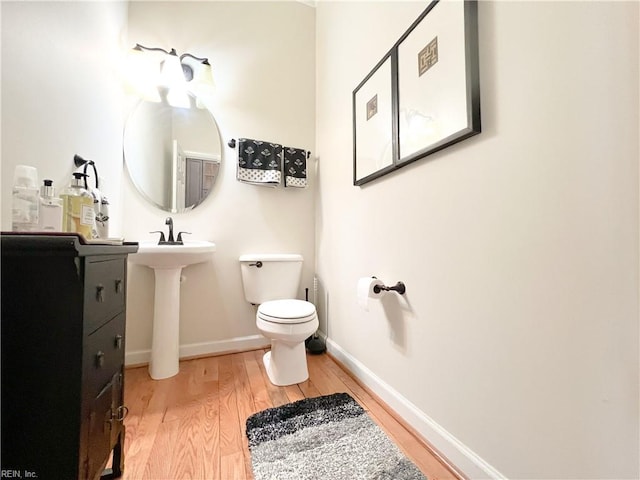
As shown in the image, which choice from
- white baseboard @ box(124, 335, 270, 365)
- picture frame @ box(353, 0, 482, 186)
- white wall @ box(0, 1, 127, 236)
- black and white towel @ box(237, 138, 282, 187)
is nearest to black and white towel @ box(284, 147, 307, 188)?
black and white towel @ box(237, 138, 282, 187)

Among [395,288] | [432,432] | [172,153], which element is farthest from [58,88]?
[432,432]

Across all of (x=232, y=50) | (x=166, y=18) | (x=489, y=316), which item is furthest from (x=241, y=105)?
(x=489, y=316)

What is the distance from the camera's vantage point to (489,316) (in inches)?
30.6

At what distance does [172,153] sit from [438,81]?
1.66m

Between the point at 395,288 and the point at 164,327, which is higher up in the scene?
the point at 395,288

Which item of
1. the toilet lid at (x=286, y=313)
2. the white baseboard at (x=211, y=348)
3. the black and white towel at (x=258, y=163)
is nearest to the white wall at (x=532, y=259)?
the toilet lid at (x=286, y=313)

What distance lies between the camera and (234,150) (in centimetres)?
188

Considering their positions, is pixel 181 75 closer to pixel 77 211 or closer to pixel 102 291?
pixel 77 211

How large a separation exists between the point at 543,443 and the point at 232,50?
2531 mm

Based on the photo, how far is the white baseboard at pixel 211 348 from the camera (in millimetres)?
1626

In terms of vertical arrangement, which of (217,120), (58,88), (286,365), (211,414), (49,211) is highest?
(217,120)

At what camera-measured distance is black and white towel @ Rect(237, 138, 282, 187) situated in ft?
5.95

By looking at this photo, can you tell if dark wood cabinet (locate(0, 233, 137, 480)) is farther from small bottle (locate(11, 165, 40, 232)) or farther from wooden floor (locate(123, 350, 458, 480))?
wooden floor (locate(123, 350, 458, 480))

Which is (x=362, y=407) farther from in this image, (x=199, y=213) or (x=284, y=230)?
(x=199, y=213)
